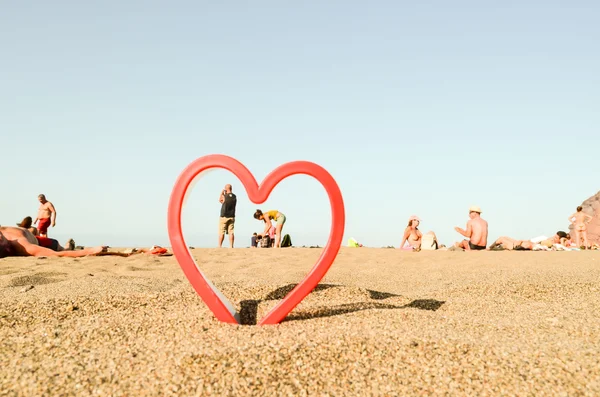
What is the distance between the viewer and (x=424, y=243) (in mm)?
12562

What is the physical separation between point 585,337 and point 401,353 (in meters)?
1.51

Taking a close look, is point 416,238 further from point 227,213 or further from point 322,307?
point 322,307

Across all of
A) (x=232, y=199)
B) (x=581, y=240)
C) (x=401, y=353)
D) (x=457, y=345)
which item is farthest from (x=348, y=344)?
(x=581, y=240)

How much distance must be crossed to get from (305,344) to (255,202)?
1.04 meters

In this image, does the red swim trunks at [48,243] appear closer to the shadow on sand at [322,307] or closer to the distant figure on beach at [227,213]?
the distant figure on beach at [227,213]

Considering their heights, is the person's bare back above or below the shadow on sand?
above

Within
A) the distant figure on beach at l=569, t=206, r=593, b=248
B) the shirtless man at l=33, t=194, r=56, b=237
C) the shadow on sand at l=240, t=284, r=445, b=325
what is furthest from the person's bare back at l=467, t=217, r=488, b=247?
the shirtless man at l=33, t=194, r=56, b=237

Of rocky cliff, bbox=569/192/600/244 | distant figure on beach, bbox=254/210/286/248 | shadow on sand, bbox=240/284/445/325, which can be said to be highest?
rocky cliff, bbox=569/192/600/244

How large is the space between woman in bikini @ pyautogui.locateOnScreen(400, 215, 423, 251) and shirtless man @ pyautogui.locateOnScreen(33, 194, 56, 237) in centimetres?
1019

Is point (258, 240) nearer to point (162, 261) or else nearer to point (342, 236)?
point (162, 261)

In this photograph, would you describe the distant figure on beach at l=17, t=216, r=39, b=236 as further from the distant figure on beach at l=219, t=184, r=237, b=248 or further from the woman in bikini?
the woman in bikini

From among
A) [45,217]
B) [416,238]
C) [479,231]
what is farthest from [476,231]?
[45,217]

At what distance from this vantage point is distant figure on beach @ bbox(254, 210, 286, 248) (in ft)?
47.3

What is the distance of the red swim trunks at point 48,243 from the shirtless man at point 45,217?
13.2 ft
